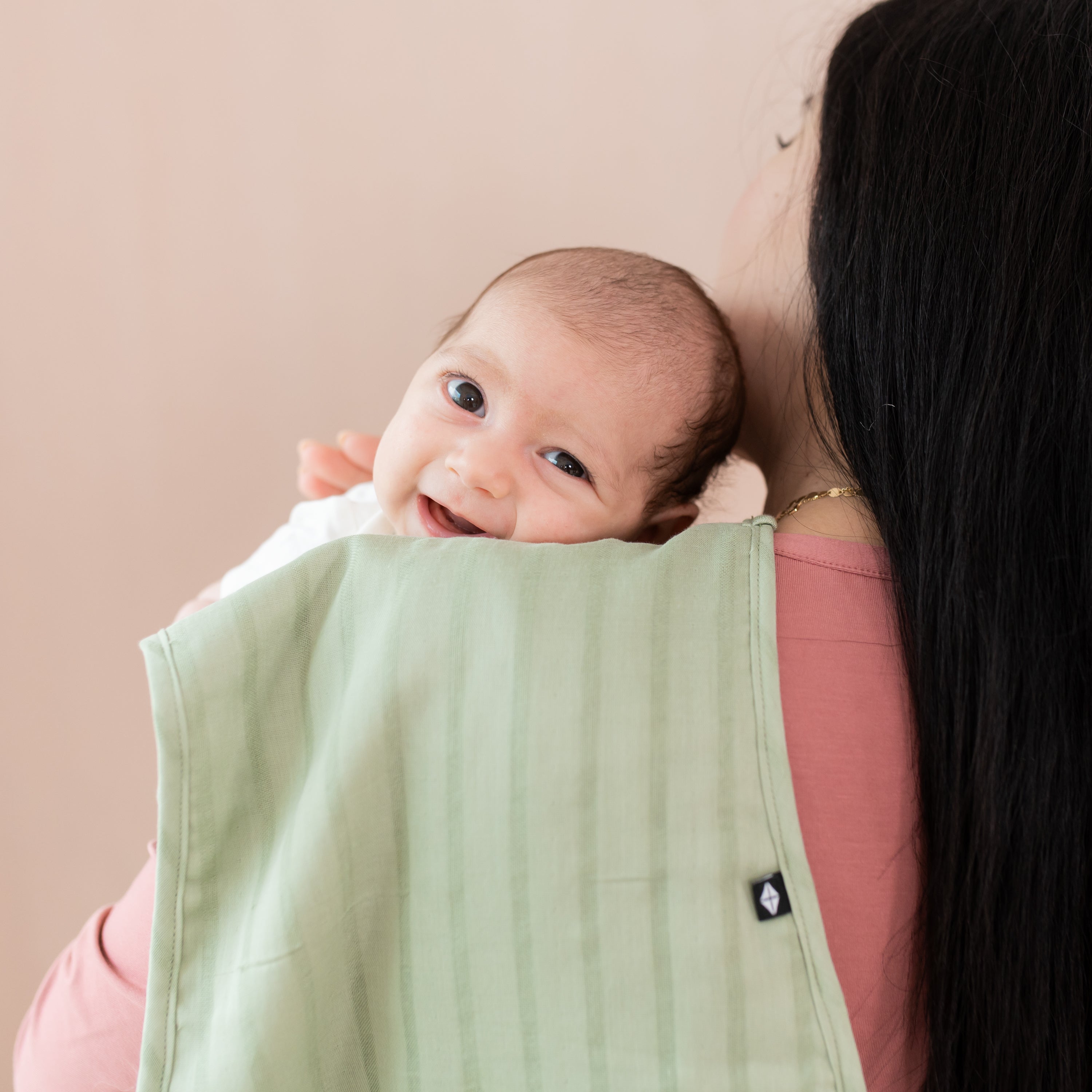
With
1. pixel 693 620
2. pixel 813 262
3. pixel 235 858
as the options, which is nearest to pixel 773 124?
pixel 813 262

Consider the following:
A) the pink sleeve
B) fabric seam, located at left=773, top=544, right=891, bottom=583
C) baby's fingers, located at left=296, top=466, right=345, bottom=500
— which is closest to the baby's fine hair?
fabric seam, located at left=773, top=544, right=891, bottom=583

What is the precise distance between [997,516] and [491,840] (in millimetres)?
418

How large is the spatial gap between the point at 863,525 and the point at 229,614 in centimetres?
48

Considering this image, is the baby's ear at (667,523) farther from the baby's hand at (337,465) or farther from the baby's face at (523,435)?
the baby's hand at (337,465)

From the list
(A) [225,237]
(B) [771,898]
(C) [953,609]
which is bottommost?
(B) [771,898]

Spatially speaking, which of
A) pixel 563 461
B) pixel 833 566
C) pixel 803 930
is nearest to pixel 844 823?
pixel 803 930

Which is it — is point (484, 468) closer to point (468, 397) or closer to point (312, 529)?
point (468, 397)

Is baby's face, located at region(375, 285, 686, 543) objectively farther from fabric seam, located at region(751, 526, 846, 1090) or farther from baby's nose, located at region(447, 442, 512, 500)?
fabric seam, located at region(751, 526, 846, 1090)

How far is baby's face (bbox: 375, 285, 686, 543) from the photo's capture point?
851 millimetres

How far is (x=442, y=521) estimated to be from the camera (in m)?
0.90

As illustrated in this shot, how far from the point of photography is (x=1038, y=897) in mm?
653

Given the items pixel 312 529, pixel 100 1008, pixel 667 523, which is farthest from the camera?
pixel 312 529

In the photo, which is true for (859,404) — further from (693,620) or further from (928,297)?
(693,620)

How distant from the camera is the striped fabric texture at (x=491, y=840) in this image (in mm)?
607
